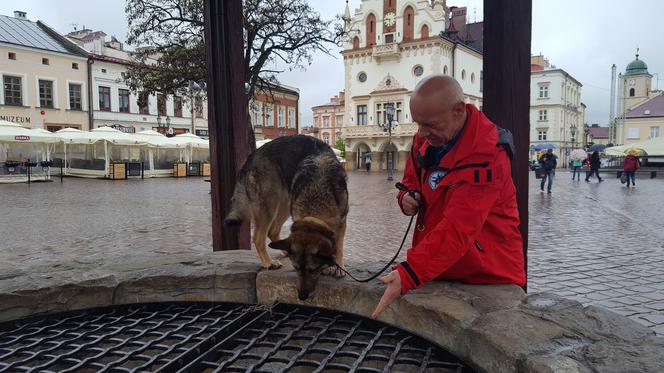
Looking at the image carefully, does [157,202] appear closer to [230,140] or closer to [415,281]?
[230,140]

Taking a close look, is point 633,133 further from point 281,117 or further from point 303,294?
point 303,294

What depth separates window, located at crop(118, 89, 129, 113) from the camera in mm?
45559

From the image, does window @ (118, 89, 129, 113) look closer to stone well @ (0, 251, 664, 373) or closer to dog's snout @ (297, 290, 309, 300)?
stone well @ (0, 251, 664, 373)

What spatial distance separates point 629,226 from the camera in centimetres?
1057

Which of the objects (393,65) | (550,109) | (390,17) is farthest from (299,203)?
(550,109)

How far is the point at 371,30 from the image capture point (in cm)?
5797

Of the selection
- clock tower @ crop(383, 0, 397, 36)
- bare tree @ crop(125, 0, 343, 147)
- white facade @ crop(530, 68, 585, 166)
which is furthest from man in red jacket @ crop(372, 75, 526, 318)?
white facade @ crop(530, 68, 585, 166)

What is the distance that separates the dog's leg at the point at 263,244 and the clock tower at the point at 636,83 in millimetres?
114733

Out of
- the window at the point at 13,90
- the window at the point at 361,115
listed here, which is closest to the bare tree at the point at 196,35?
the window at the point at 13,90

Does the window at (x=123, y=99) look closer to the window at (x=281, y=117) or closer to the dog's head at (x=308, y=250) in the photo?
the window at (x=281, y=117)

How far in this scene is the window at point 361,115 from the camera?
58062 mm

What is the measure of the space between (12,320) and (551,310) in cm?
364

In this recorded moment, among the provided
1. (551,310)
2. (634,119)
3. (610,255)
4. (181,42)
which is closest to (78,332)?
(551,310)

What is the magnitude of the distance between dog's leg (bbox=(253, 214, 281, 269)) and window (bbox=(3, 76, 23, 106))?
4417cm
